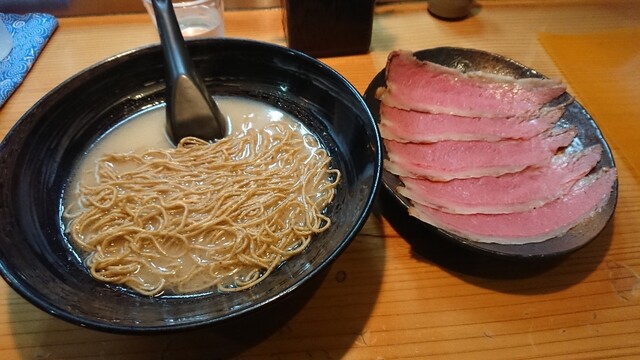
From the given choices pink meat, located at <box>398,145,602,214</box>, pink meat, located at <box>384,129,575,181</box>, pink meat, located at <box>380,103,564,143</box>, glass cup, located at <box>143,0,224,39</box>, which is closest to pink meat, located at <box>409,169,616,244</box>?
pink meat, located at <box>398,145,602,214</box>

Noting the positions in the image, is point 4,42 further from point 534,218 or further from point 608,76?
point 608,76

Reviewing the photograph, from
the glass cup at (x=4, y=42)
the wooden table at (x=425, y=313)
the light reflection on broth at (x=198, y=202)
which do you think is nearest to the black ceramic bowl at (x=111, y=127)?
the light reflection on broth at (x=198, y=202)

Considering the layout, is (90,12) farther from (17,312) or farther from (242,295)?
(242,295)

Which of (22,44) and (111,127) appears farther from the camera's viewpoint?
(22,44)

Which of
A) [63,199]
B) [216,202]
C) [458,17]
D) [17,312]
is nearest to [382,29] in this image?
[458,17]

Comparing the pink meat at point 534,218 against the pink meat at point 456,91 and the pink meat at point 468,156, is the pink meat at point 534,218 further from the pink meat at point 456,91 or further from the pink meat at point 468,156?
the pink meat at point 456,91

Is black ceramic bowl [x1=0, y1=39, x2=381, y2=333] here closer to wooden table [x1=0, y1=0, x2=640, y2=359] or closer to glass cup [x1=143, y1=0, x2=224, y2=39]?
wooden table [x1=0, y1=0, x2=640, y2=359]

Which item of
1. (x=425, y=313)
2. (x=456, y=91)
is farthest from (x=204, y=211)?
(x=456, y=91)
